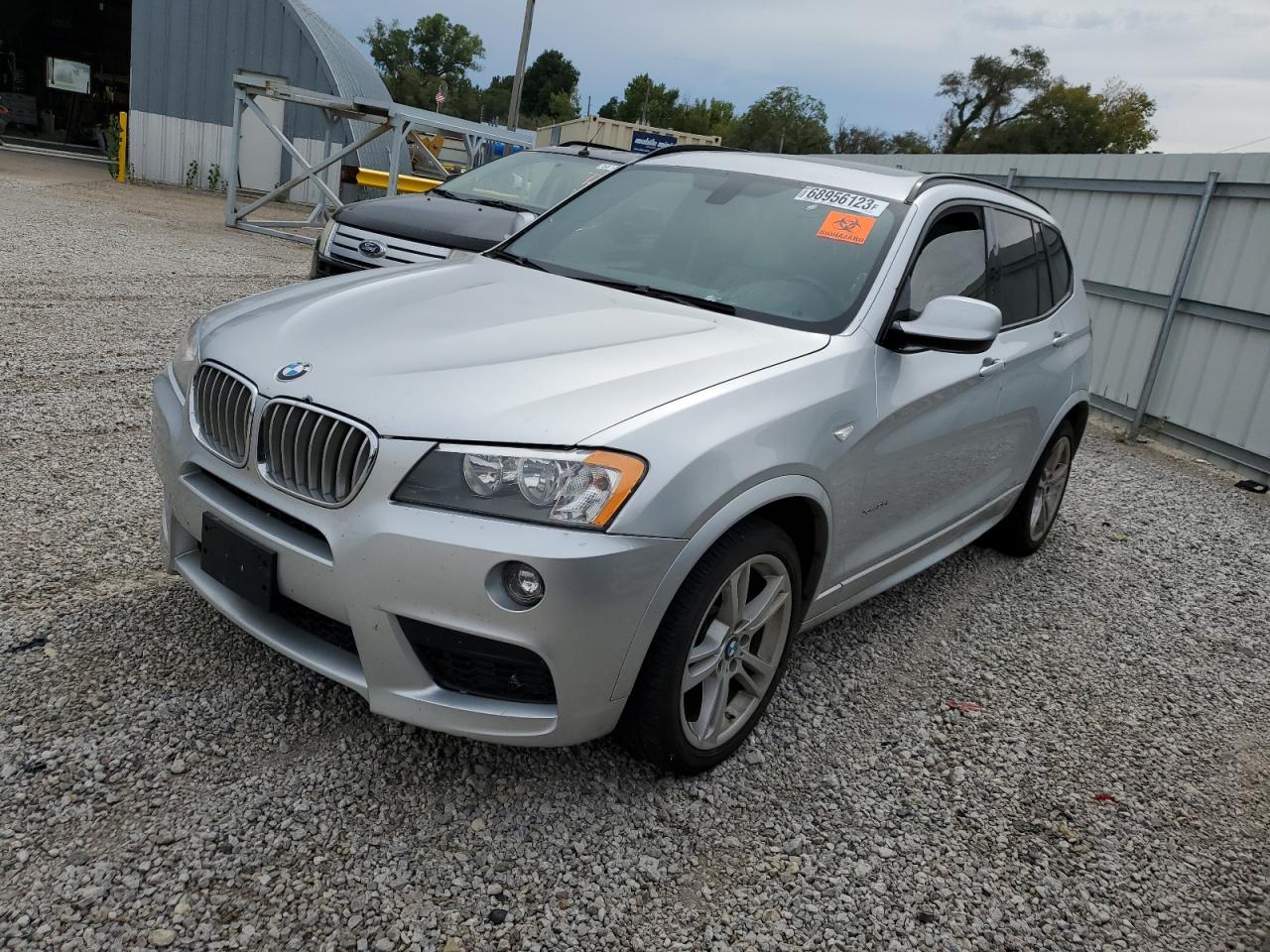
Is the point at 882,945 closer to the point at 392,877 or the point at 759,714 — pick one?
the point at 759,714

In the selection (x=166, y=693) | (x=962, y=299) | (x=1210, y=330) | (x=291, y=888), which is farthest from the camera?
(x=1210, y=330)

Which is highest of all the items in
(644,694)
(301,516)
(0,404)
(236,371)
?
(236,371)

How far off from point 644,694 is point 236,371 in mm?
1370

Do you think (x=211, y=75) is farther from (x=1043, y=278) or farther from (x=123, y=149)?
(x=1043, y=278)

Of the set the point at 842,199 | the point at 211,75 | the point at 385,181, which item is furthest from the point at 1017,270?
→ the point at 211,75

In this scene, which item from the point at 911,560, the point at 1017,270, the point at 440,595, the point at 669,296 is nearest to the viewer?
the point at 440,595

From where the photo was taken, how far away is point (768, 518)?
285 centimetres

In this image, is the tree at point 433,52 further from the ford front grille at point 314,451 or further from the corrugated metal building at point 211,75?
the ford front grille at point 314,451

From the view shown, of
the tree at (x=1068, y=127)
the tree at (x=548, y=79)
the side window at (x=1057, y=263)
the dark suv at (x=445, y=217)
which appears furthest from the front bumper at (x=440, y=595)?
the tree at (x=548, y=79)

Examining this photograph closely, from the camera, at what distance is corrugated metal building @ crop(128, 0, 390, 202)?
2141cm

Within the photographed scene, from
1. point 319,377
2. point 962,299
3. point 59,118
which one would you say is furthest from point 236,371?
point 59,118

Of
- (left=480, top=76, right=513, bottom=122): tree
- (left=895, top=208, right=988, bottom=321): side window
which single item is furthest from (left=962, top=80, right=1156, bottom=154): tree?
(left=895, top=208, right=988, bottom=321): side window

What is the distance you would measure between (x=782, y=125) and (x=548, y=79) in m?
35.8

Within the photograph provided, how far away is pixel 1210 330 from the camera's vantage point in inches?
328
